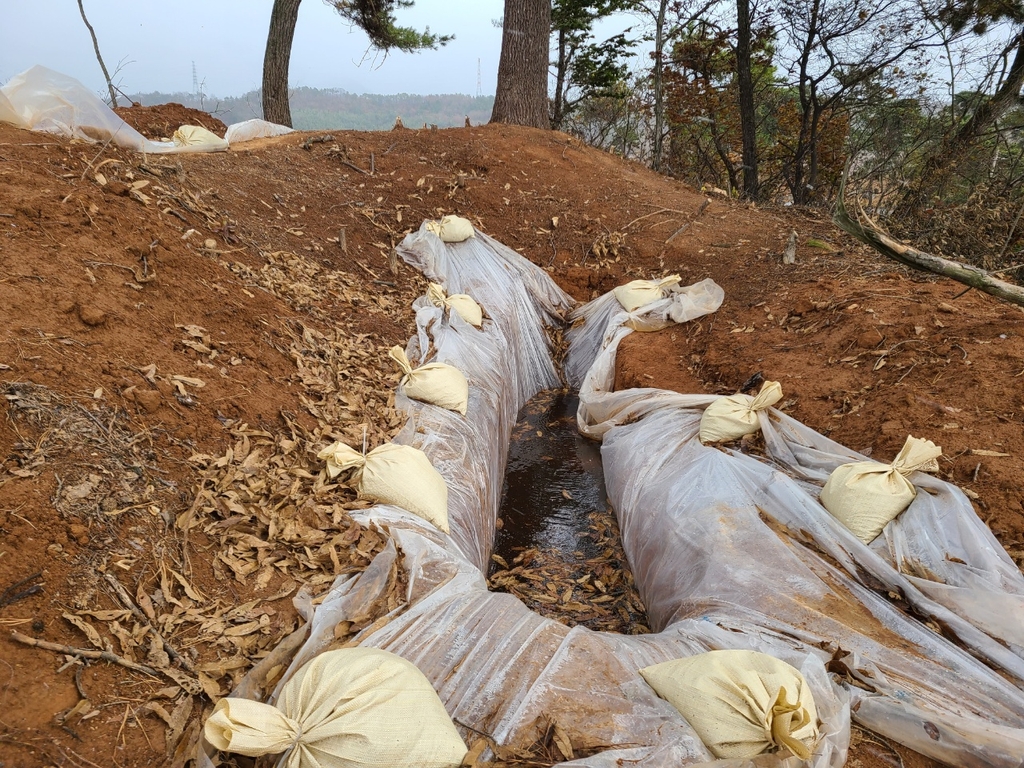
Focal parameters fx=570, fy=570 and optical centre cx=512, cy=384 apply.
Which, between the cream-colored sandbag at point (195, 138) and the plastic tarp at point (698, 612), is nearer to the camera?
the plastic tarp at point (698, 612)

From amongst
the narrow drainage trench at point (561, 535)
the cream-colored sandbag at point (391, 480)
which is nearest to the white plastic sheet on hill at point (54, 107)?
the cream-colored sandbag at point (391, 480)

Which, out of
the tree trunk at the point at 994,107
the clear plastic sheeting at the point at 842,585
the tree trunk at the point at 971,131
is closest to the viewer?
the clear plastic sheeting at the point at 842,585

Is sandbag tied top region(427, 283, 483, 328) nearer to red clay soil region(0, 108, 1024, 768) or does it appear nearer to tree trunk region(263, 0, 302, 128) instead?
red clay soil region(0, 108, 1024, 768)

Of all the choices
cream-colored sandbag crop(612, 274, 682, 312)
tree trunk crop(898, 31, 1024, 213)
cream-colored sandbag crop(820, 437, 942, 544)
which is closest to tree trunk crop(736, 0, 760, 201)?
tree trunk crop(898, 31, 1024, 213)

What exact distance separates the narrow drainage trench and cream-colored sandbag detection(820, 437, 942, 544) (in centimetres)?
119

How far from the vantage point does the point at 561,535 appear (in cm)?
399

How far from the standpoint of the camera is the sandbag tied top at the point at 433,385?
3.65 m

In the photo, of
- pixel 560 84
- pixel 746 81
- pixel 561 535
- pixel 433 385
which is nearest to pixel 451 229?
pixel 433 385

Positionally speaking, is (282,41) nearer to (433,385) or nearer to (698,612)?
(433,385)

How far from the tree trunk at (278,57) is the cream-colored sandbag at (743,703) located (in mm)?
9828

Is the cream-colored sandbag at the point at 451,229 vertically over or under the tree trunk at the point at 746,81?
under

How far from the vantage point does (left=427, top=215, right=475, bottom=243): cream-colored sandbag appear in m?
5.74

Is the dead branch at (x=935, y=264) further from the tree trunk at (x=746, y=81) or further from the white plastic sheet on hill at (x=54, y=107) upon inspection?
the tree trunk at (x=746, y=81)

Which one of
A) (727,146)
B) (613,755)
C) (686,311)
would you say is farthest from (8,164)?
(727,146)
